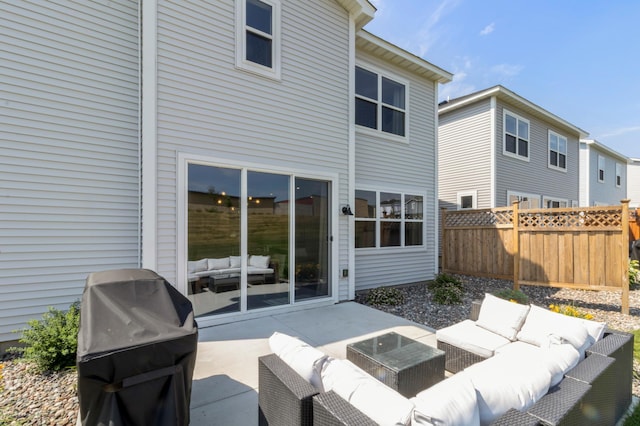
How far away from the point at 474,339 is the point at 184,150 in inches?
183

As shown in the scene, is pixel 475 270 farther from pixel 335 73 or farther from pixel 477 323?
pixel 335 73

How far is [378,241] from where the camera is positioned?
7.38m

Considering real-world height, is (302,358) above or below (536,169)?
below

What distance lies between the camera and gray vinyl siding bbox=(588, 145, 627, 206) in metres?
17.0

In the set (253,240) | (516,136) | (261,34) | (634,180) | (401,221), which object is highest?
(261,34)

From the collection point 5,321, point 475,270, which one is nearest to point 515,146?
point 475,270

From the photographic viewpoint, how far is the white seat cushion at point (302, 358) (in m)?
2.01

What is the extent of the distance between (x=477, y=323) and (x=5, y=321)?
6097mm

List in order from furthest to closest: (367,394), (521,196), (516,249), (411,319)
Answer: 1. (521,196)
2. (516,249)
3. (411,319)
4. (367,394)

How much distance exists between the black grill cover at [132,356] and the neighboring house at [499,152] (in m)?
10.7

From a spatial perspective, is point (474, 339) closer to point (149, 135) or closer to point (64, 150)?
point (149, 135)

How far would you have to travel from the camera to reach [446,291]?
6484 mm

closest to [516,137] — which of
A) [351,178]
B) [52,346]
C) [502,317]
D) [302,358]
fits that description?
[351,178]

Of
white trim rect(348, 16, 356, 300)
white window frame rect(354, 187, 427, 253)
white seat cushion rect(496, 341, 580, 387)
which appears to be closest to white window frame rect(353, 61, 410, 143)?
white trim rect(348, 16, 356, 300)
